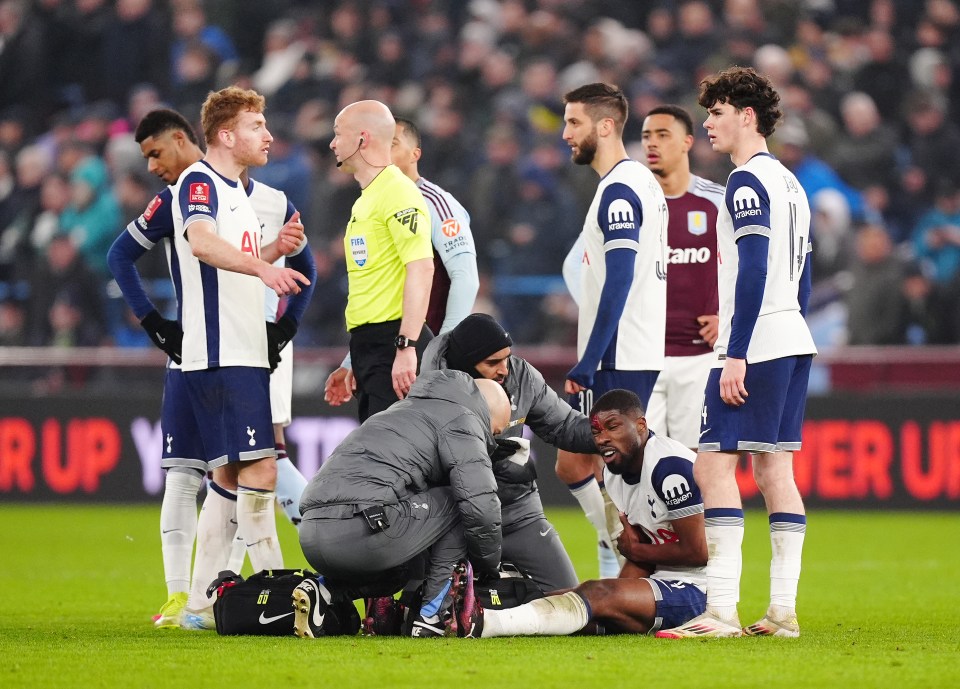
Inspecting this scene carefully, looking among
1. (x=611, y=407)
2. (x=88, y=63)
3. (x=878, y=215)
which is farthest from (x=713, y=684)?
(x=88, y=63)

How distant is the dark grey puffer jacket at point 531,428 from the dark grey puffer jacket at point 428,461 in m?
0.48

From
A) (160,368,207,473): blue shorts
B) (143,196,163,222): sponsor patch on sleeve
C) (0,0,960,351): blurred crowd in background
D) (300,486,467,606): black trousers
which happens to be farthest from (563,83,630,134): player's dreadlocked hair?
(0,0,960,351): blurred crowd in background

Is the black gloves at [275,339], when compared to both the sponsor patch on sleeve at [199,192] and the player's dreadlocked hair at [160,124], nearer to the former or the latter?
the sponsor patch on sleeve at [199,192]

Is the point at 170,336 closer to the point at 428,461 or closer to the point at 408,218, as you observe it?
the point at 408,218

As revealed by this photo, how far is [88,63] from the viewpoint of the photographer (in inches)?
763

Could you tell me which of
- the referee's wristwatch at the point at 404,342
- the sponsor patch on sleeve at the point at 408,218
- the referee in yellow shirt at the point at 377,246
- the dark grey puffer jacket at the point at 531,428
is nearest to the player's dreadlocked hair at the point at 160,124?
the referee in yellow shirt at the point at 377,246

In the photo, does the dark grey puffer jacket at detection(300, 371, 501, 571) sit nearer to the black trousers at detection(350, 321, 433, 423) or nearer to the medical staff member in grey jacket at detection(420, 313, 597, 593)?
the medical staff member in grey jacket at detection(420, 313, 597, 593)

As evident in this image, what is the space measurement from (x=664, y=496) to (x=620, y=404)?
46 cm

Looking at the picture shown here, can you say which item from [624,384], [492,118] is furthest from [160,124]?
[492,118]

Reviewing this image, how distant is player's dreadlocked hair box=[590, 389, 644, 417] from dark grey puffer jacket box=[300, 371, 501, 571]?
2.01ft

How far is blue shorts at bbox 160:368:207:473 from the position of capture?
7.26m

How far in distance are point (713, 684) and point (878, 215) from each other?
1135cm

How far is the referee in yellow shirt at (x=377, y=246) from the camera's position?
7094mm

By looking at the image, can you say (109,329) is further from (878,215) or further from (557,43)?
(878,215)
